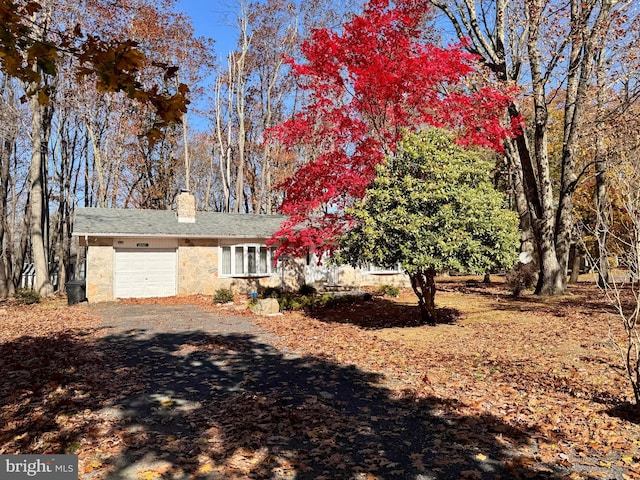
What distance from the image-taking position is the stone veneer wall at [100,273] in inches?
639

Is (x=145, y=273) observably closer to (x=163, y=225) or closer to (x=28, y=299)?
(x=163, y=225)

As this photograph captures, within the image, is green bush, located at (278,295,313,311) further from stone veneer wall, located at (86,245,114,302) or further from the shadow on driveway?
stone veneer wall, located at (86,245,114,302)

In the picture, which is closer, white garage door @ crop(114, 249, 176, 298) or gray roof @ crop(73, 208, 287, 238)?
gray roof @ crop(73, 208, 287, 238)

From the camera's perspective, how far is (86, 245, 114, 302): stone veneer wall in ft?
53.3

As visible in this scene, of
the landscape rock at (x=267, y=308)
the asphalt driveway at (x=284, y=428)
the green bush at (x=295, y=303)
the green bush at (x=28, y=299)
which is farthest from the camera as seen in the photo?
the green bush at (x=28, y=299)

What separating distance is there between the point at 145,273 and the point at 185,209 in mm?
3599

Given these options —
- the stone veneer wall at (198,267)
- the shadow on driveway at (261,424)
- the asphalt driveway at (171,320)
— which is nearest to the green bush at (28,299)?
the asphalt driveway at (171,320)

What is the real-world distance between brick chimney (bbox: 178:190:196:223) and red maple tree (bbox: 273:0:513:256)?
901 cm

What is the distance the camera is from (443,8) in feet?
47.6

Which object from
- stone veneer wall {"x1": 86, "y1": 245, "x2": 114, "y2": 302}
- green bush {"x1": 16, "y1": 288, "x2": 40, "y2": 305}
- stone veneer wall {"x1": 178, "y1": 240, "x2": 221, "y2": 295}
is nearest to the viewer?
green bush {"x1": 16, "y1": 288, "x2": 40, "y2": 305}

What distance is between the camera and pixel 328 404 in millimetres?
5141

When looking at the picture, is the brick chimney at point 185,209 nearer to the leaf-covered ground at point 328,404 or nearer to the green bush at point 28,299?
the green bush at point 28,299

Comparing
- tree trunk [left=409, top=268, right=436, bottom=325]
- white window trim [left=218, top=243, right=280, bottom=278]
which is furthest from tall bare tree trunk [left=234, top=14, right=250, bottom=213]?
tree trunk [left=409, top=268, right=436, bottom=325]

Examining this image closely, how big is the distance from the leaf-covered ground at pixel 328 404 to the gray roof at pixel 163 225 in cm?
734
